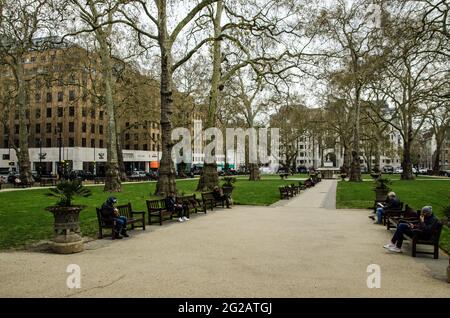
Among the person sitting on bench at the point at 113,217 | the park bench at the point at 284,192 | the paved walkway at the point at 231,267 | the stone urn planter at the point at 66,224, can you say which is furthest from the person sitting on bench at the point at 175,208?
the park bench at the point at 284,192

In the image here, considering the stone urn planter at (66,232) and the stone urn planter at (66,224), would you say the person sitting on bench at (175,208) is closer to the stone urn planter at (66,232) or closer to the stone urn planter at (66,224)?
the stone urn planter at (66,224)

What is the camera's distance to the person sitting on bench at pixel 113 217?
10.2 m

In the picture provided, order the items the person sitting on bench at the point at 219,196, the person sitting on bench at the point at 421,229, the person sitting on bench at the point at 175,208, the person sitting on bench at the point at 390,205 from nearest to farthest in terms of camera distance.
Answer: the person sitting on bench at the point at 421,229 → the person sitting on bench at the point at 390,205 → the person sitting on bench at the point at 175,208 → the person sitting on bench at the point at 219,196

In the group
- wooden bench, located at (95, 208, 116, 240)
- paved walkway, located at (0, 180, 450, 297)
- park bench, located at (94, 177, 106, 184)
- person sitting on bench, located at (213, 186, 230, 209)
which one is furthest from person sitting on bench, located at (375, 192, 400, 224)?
park bench, located at (94, 177, 106, 184)

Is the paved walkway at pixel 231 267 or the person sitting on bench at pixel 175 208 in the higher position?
the person sitting on bench at pixel 175 208

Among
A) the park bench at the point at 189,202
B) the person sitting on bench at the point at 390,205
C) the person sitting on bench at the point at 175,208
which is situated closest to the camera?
the person sitting on bench at the point at 390,205

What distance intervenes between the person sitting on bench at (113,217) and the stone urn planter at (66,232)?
147cm

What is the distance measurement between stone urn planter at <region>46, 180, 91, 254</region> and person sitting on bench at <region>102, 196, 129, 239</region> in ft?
4.18

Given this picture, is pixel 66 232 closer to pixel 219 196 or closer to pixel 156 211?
pixel 156 211

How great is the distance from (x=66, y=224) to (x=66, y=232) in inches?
8.9

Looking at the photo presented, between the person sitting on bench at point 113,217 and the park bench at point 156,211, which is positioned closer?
the person sitting on bench at point 113,217

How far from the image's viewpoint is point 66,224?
8625mm

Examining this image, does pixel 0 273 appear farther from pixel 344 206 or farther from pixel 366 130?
pixel 366 130

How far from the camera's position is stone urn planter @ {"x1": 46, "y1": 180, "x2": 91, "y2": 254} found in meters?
8.35
